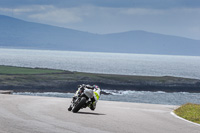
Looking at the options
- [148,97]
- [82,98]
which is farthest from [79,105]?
[148,97]

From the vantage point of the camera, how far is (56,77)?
103 meters

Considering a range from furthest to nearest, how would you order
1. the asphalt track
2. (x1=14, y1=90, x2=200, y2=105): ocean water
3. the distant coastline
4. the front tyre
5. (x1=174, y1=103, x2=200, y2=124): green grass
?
the distant coastline → (x1=14, y1=90, x2=200, y2=105): ocean water → the front tyre → (x1=174, y1=103, x2=200, y2=124): green grass → the asphalt track

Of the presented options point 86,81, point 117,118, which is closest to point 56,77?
point 86,81

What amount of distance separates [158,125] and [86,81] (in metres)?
90.4

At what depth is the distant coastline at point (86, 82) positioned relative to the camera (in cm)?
9038

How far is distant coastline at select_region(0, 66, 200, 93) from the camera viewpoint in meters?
90.4

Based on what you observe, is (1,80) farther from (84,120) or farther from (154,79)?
(84,120)

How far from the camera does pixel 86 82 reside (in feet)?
336

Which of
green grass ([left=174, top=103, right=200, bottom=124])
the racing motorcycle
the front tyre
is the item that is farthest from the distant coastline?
the front tyre

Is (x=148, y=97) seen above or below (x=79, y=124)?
below

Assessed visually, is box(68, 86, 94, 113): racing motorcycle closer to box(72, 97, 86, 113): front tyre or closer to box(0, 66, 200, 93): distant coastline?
box(72, 97, 86, 113): front tyre

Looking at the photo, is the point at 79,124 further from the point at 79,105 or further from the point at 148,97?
the point at 148,97

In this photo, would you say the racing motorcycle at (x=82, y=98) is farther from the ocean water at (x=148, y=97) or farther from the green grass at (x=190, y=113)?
the ocean water at (x=148, y=97)

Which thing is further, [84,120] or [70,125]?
[84,120]
